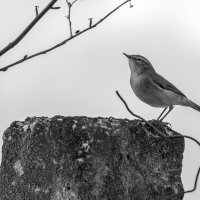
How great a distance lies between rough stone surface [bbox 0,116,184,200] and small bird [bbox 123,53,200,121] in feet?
17.9

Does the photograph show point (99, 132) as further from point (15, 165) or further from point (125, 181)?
point (15, 165)

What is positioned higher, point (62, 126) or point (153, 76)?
point (62, 126)

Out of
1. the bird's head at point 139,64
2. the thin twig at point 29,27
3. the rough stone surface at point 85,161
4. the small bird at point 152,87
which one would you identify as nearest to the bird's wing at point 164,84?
the small bird at point 152,87

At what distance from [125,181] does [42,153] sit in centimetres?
74

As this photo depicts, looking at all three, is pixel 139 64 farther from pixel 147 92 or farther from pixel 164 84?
pixel 147 92

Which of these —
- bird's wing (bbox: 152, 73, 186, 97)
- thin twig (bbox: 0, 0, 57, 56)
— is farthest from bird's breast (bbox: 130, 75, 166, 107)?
thin twig (bbox: 0, 0, 57, 56)

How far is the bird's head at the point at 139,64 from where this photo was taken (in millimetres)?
11258

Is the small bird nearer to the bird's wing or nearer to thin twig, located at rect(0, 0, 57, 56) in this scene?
the bird's wing

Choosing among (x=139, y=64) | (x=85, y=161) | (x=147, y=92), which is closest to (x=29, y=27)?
(x=85, y=161)

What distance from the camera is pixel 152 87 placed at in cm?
1062

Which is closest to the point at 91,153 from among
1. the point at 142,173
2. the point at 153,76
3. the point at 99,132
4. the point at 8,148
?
the point at 99,132

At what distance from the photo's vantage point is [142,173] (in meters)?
4.77

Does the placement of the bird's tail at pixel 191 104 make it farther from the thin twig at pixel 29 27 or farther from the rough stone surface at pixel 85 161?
the thin twig at pixel 29 27

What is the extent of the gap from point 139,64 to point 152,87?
3.17 feet
